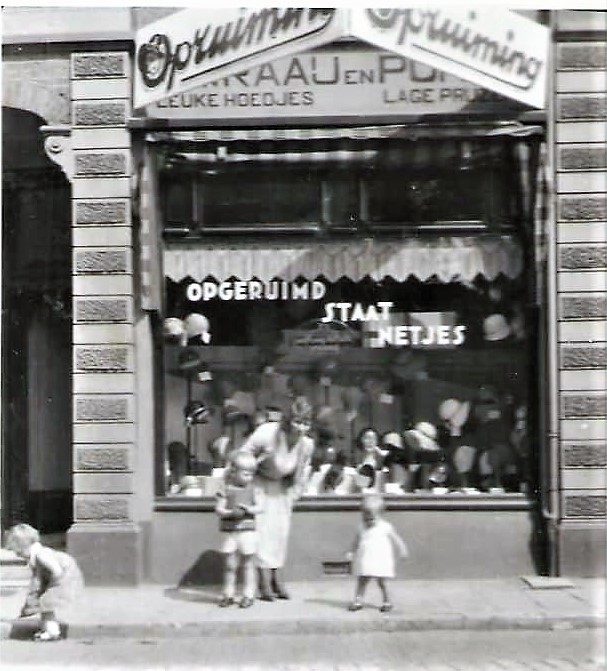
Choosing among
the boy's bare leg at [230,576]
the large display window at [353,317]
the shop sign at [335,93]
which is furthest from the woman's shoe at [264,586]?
the shop sign at [335,93]

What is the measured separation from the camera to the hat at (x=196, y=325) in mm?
9062

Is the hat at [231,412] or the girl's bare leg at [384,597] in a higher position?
the hat at [231,412]

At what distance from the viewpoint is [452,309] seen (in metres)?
9.01

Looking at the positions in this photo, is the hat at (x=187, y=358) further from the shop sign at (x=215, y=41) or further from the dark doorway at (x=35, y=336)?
the shop sign at (x=215, y=41)

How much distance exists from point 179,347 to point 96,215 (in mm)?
1424

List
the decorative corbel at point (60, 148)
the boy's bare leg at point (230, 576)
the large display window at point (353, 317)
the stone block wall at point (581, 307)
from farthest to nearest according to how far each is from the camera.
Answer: the large display window at point (353, 317) → the decorative corbel at point (60, 148) → the stone block wall at point (581, 307) → the boy's bare leg at point (230, 576)

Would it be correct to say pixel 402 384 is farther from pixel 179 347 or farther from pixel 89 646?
pixel 89 646

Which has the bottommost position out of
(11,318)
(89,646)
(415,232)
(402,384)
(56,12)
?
(89,646)

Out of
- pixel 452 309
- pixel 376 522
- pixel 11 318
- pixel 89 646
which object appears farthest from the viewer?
pixel 452 309

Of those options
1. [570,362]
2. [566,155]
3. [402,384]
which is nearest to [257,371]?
[402,384]

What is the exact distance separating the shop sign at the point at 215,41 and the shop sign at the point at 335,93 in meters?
0.19

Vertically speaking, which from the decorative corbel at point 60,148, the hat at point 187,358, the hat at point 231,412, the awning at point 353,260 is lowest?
the hat at point 231,412

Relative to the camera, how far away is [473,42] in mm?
8047

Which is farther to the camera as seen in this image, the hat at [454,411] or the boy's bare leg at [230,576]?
the hat at [454,411]
